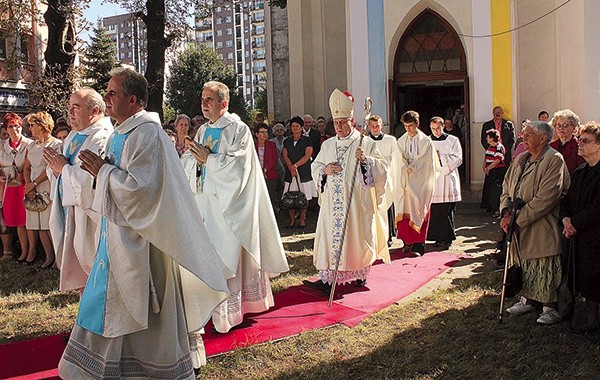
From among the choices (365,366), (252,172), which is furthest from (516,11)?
(365,366)

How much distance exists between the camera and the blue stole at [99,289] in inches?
156

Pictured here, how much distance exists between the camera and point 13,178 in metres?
9.18

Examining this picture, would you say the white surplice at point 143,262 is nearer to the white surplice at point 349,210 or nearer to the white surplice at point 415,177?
the white surplice at point 349,210

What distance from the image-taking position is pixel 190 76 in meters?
49.0

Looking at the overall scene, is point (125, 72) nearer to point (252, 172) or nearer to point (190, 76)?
point (252, 172)

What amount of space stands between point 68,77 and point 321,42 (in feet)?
22.5

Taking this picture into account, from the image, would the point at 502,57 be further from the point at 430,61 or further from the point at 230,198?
the point at 230,198

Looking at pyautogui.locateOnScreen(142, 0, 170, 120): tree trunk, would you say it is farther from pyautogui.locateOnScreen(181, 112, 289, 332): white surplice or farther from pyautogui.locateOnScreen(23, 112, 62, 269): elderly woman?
pyautogui.locateOnScreen(181, 112, 289, 332): white surplice

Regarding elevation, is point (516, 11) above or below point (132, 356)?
above

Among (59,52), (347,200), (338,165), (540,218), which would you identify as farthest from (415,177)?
(59,52)

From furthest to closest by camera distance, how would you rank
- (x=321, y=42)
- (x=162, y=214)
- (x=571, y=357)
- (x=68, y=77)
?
1. (x=321, y=42)
2. (x=68, y=77)
3. (x=571, y=357)
4. (x=162, y=214)

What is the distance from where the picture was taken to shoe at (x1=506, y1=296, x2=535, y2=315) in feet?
20.3

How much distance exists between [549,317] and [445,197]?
4081 millimetres

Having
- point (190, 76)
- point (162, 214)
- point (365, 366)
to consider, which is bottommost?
point (365, 366)
